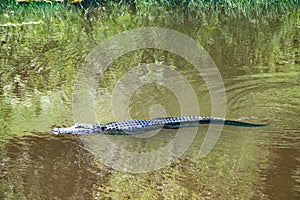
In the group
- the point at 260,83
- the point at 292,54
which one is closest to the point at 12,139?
the point at 260,83

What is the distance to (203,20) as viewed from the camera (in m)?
9.62

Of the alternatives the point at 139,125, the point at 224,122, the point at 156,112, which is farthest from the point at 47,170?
the point at 224,122

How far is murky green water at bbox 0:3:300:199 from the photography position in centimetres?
382

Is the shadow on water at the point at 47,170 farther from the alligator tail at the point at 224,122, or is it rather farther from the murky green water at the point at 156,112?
the alligator tail at the point at 224,122

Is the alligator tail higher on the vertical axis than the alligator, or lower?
higher

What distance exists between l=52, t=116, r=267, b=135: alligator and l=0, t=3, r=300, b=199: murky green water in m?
0.09

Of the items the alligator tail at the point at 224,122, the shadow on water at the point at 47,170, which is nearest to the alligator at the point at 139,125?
the alligator tail at the point at 224,122

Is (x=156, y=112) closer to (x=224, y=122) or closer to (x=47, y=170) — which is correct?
(x=224, y=122)

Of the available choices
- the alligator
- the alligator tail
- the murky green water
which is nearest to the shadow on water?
the murky green water

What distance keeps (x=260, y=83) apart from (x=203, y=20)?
3.77 meters

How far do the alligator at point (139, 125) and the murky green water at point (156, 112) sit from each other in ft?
0.31

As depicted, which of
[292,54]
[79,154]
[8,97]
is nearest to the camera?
[79,154]

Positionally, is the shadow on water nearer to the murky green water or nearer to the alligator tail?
the murky green water

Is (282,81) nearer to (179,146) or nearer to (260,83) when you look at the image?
(260,83)
